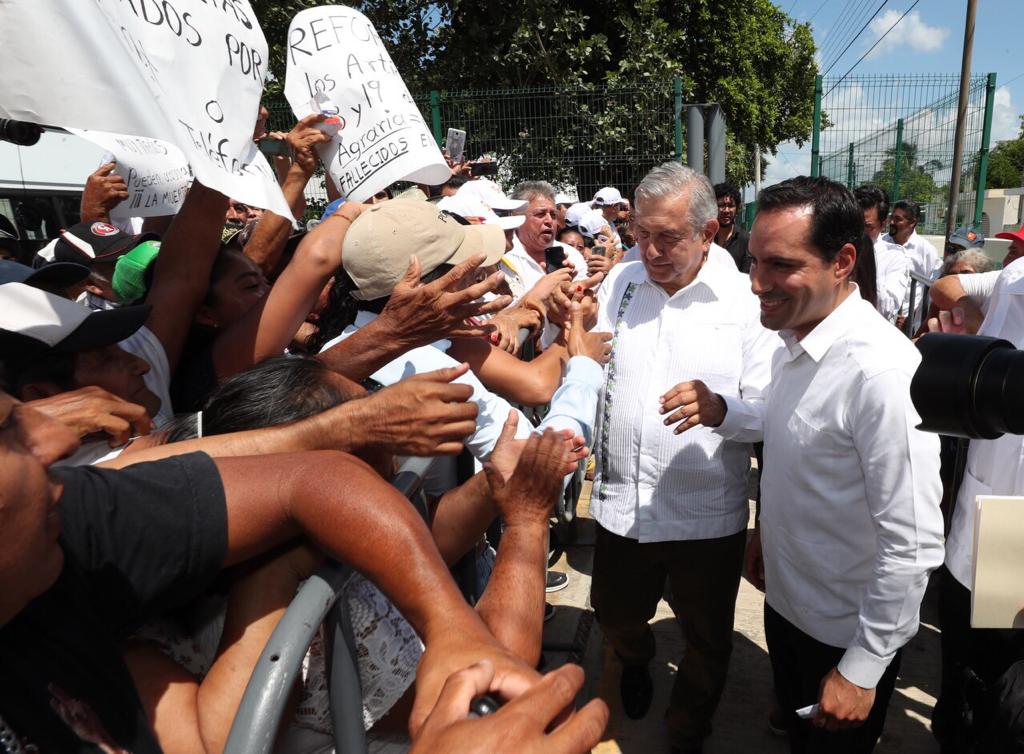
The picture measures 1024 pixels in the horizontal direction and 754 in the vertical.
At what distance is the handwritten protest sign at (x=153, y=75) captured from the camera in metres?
1.29

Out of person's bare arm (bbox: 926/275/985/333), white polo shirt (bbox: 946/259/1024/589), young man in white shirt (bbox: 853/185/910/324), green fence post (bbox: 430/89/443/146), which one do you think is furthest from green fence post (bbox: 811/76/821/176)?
white polo shirt (bbox: 946/259/1024/589)

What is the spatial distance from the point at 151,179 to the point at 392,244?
1188 mm

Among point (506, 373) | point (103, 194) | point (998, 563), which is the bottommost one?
point (998, 563)

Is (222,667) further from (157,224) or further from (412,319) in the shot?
(157,224)

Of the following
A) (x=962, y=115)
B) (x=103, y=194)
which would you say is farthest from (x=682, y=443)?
(x=962, y=115)

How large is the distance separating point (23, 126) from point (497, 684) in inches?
67.2

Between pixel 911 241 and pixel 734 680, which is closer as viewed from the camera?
pixel 734 680

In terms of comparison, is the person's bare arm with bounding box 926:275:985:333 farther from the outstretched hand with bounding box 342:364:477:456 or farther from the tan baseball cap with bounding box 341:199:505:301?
the outstretched hand with bounding box 342:364:477:456

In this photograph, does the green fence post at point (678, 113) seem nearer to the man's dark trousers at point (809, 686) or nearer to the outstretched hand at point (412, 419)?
the man's dark trousers at point (809, 686)

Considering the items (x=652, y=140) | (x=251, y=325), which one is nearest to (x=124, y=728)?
(x=251, y=325)

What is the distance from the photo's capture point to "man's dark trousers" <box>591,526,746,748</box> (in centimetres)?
249

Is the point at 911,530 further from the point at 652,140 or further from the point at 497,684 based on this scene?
the point at 652,140

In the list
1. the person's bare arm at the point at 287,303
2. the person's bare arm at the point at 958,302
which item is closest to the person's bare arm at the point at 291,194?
the person's bare arm at the point at 287,303

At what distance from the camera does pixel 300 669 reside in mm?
956
